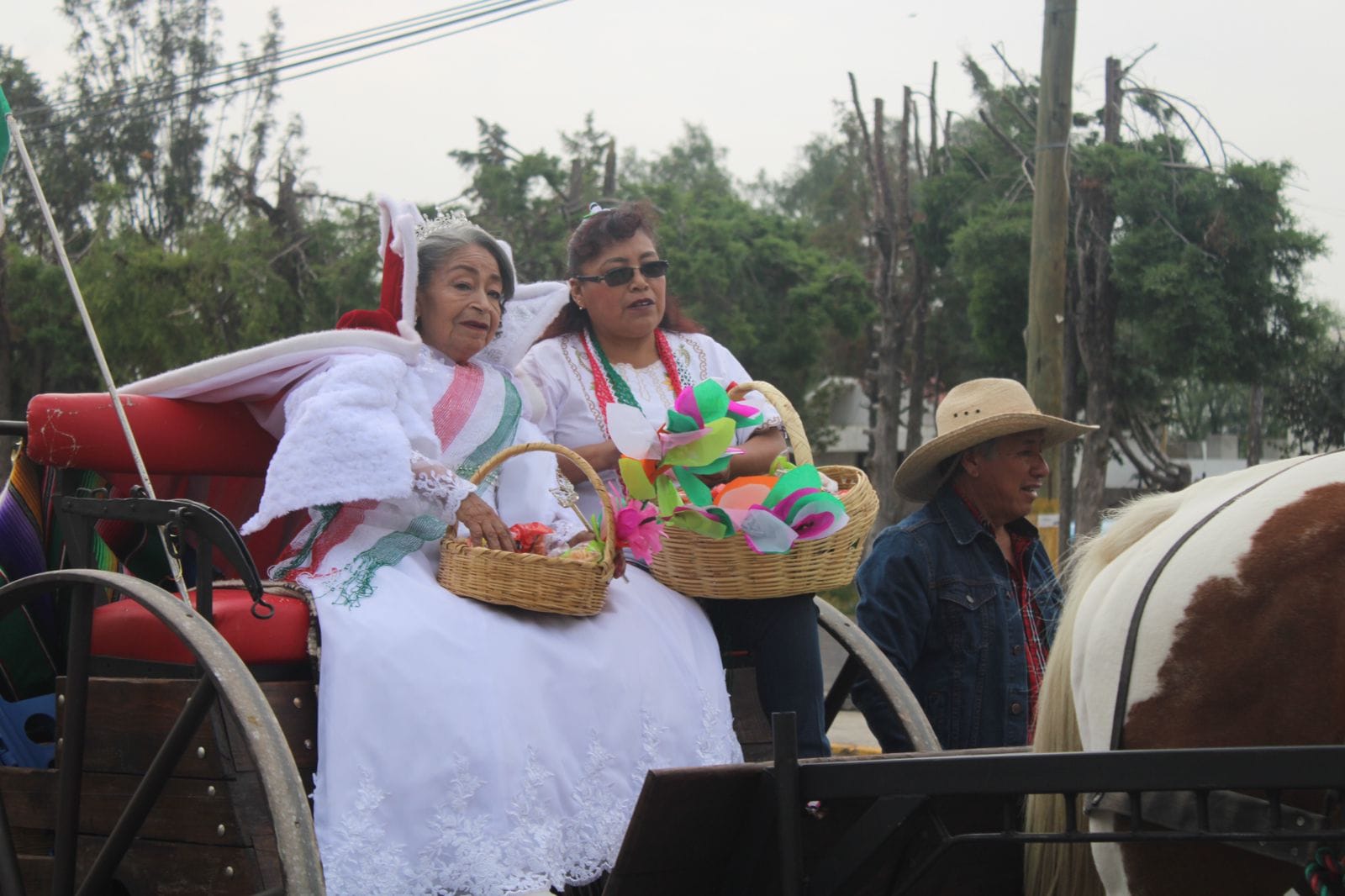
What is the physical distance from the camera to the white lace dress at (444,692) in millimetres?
2584

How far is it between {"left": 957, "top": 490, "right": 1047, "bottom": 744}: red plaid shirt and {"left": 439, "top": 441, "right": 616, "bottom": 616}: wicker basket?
1179 millimetres

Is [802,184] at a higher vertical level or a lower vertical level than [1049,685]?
higher

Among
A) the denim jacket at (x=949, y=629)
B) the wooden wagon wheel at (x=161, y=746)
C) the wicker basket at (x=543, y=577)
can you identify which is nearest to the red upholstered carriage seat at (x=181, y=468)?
the wooden wagon wheel at (x=161, y=746)

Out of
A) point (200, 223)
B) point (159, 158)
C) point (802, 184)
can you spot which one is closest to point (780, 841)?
point (200, 223)

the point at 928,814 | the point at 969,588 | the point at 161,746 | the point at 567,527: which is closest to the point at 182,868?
the point at 161,746

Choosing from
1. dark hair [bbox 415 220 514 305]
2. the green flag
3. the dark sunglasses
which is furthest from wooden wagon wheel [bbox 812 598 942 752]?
the green flag

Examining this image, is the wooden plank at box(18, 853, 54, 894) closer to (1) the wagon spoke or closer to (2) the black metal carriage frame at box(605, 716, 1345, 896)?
(1) the wagon spoke

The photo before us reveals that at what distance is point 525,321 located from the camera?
371 cm

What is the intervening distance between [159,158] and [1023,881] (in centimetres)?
2430

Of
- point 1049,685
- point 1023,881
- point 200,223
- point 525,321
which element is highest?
point 200,223

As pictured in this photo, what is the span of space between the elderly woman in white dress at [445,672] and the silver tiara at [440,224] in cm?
17

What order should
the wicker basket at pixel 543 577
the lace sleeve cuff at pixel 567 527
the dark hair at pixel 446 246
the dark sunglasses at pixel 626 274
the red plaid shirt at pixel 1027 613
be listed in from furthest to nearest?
the dark sunglasses at pixel 626 274
the dark hair at pixel 446 246
the red plaid shirt at pixel 1027 613
the lace sleeve cuff at pixel 567 527
the wicker basket at pixel 543 577

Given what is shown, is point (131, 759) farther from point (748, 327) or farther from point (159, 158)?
point (159, 158)

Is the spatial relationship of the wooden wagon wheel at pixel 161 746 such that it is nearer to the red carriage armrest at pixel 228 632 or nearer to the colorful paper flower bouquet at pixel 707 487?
the red carriage armrest at pixel 228 632
